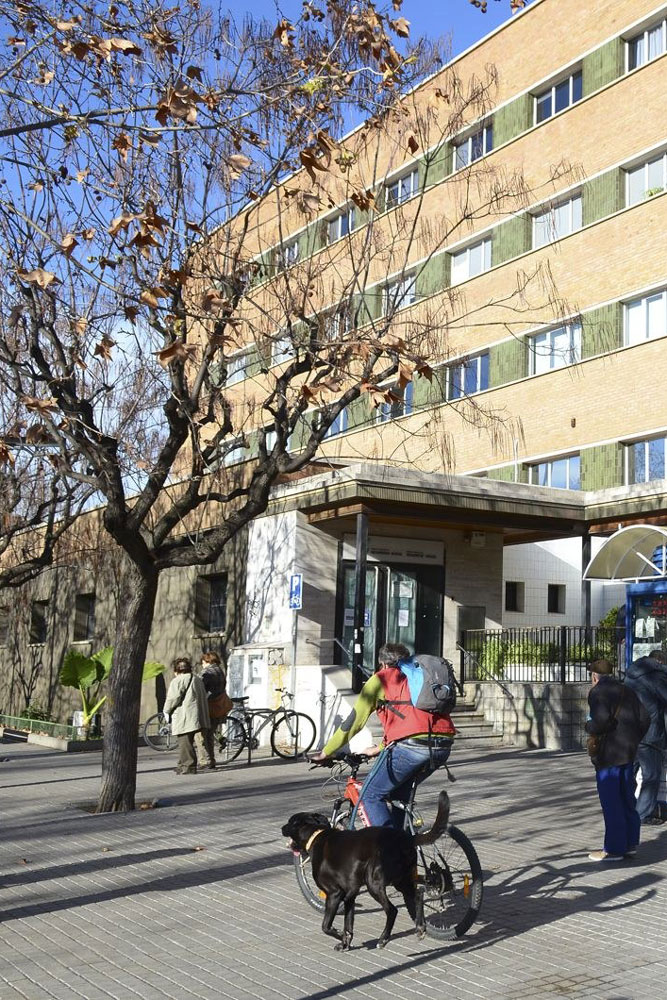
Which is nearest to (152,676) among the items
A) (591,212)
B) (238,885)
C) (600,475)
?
(600,475)

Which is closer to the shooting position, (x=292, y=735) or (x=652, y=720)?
(x=652, y=720)

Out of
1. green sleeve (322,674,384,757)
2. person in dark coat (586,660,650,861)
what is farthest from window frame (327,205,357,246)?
green sleeve (322,674,384,757)

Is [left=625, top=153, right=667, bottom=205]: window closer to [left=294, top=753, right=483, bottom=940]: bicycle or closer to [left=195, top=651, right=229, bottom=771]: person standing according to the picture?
[left=195, top=651, right=229, bottom=771]: person standing

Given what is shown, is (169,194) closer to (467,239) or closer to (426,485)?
(426,485)

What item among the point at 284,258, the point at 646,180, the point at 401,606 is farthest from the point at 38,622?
the point at 284,258

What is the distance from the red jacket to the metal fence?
1210 cm

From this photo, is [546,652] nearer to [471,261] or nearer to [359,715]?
[359,715]

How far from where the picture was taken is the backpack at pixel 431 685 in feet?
22.6

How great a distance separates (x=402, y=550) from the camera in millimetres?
21422

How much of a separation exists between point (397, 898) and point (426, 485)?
1189 cm

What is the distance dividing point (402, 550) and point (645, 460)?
7495mm

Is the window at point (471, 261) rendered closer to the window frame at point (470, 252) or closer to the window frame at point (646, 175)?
the window frame at point (470, 252)

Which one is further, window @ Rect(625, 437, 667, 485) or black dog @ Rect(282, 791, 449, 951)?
window @ Rect(625, 437, 667, 485)

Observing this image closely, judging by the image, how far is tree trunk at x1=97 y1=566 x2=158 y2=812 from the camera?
12.2 m
